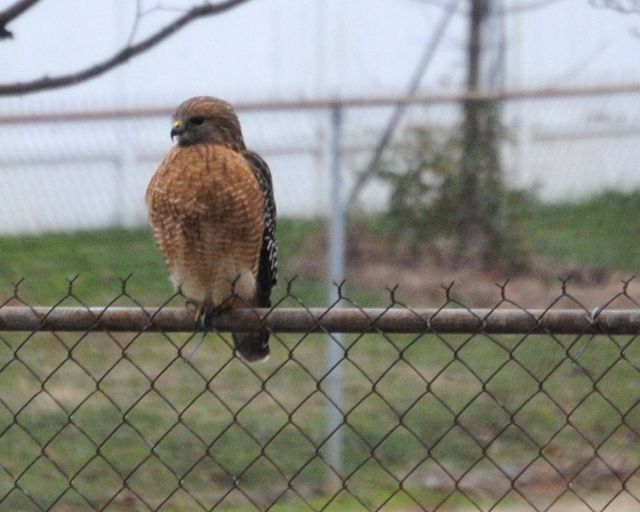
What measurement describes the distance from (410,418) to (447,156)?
191 centimetres

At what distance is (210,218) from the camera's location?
15.3ft

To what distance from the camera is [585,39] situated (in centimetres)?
1247

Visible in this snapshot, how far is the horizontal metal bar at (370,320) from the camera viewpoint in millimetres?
3492

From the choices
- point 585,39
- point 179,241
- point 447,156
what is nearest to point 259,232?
point 179,241

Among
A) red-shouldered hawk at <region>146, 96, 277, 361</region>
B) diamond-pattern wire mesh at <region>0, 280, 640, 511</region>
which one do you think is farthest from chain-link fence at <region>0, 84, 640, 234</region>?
red-shouldered hawk at <region>146, 96, 277, 361</region>

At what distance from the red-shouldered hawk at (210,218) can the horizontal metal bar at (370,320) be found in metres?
0.92

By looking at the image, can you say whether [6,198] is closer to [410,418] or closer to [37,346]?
[37,346]

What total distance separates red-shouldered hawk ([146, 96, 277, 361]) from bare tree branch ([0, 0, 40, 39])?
41.5 inches

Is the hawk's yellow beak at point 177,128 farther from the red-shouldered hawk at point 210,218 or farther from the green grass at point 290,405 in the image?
the green grass at point 290,405

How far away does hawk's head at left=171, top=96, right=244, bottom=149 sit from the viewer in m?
4.80

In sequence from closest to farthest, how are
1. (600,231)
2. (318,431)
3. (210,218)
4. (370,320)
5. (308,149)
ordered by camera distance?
(370,320)
(210,218)
(318,431)
(308,149)
(600,231)

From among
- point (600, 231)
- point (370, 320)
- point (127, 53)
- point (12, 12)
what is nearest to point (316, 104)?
point (600, 231)

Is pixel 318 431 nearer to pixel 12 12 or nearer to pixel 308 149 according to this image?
pixel 308 149

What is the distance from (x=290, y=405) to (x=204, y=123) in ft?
10.1
